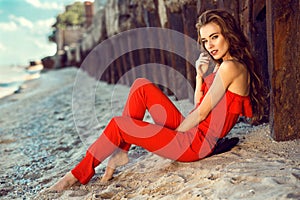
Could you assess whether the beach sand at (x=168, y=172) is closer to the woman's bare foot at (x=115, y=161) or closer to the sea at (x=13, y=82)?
the woman's bare foot at (x=115, y=161)

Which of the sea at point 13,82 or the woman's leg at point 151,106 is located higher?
the woman's leg at point 151,106

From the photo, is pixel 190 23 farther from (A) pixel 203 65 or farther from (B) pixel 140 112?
(B) pixel 140 112

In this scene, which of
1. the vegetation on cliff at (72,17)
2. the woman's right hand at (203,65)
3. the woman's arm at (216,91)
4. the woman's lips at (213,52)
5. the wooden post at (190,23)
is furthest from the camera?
the vegetation on cliff at (72,17)

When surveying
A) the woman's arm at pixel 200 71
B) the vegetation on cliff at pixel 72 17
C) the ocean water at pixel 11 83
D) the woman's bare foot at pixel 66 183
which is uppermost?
the vegetation on cliff at pixel 72 17

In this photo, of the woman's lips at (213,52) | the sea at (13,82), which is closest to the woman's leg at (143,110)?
the woman's lips at (213,52)

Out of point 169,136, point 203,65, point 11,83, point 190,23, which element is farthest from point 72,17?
point 169,136

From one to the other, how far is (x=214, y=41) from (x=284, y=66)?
49 centimetres

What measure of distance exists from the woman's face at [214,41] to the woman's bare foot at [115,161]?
3.02ft

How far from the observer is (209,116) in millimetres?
2676

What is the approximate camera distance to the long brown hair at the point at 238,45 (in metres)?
2.61

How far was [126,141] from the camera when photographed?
2.70 m

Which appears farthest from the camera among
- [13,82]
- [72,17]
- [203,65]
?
[72,17]

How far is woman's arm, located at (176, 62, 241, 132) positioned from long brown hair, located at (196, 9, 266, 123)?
0.14m

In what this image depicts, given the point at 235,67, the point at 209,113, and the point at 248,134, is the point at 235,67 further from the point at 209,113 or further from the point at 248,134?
the point at 248,134
